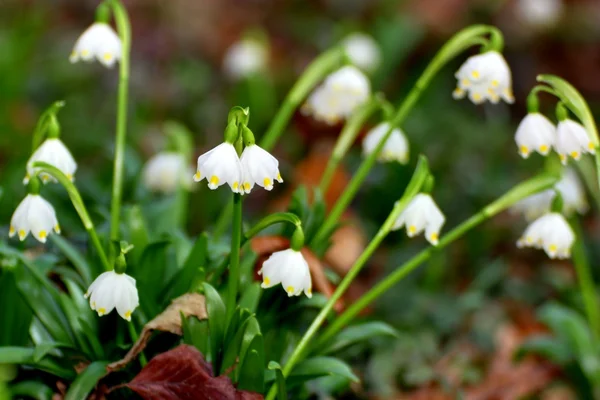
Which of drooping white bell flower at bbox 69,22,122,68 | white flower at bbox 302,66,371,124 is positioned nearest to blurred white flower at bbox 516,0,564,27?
white flower at bbox 302,66,371,124

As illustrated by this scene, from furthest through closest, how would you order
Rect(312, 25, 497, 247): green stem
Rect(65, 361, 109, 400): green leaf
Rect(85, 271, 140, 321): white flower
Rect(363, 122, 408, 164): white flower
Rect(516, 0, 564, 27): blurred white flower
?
Rect(516, 0, 564, 27): blurred white flower, Rect(363, 122, 408, 164): white flower, Rect(312, 25, 497, 247): green stem, Rect(65, 361, 109, 400): green leaf, Rect(85, 271, 140, 321): white flower

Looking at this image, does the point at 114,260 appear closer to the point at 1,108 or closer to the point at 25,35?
the point at 1,108

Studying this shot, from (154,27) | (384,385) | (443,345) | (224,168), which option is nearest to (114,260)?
(224,168)

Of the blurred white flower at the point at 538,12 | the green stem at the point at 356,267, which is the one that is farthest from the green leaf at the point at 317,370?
the blurred white flower at the point at 538,12

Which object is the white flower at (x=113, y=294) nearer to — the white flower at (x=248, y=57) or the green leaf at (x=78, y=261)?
the green leaf at (x=78, y=261)

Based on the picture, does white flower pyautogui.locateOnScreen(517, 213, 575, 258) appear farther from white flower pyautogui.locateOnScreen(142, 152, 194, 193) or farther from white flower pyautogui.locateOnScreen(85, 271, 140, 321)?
white flower pyautogui.locateOnScreen(142, 152, 194, 193)

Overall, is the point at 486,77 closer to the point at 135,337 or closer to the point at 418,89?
the point at 418,89
